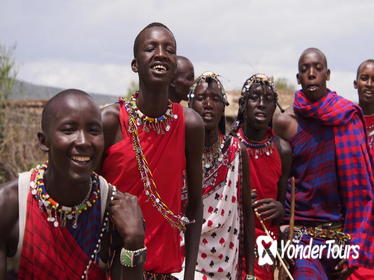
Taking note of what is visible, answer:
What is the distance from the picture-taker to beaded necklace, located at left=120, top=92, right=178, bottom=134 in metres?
3.52

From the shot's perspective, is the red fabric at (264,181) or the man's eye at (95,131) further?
the red fabric at (264,181)

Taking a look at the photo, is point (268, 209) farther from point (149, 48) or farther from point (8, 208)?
point (8, 208)

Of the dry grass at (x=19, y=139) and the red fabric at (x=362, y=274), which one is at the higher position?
the dry grass at (x=19, y=139)

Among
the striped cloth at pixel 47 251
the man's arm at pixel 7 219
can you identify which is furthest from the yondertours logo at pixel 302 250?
the man's arm at pixel 7 219

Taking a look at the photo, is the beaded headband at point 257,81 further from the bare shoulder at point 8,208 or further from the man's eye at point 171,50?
the bare shoulder at point 8,208

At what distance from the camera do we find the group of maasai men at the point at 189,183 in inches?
109

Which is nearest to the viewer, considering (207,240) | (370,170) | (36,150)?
(207,240)

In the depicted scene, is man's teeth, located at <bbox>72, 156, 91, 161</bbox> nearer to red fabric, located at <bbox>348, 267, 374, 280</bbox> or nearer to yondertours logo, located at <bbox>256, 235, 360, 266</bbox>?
yondertours logo, located at <bbox>256, 235, 360, 266</bbox>

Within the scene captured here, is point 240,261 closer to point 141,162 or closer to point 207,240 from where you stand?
point 207,240

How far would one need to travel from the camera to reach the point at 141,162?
347 cm

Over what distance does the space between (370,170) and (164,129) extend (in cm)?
280

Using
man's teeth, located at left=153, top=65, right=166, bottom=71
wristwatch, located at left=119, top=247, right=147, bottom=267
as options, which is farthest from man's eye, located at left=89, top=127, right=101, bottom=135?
man's teeth, located at left=153, top=65, right=166, bottom=71

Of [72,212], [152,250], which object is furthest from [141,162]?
[72,212]

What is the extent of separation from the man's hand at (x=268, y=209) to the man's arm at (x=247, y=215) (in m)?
0.32
